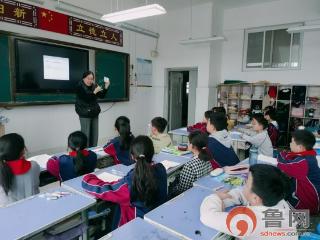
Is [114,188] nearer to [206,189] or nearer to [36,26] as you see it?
[206,189]

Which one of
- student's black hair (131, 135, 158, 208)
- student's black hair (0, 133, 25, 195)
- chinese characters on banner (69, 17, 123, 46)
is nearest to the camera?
student's black hair (131, 135, 158, 208)

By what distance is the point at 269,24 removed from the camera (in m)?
6.29

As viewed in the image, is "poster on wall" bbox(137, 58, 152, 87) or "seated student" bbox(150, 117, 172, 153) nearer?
"seated student" bbox(150, 117, 172, 153)

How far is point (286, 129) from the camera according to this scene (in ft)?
19.7

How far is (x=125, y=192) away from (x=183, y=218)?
395 mm

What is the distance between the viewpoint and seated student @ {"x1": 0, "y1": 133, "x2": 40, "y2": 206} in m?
1.71

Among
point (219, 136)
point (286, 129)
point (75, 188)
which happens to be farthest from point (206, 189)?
point (286, 129)

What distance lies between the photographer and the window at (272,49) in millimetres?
6113

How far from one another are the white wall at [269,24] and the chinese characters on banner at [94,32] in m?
3.02

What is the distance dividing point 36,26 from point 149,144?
3.86 m

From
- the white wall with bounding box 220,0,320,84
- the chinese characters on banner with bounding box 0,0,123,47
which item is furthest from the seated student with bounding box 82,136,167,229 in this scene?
the white wall with bounding box 220,0,320,84

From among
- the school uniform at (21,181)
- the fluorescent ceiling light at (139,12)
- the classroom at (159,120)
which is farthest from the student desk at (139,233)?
the fluorescent ceiling light at (139,12)

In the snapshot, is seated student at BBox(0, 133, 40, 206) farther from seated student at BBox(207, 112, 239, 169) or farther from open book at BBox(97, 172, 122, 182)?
seated student at BBox(207, 112, 239, 169)

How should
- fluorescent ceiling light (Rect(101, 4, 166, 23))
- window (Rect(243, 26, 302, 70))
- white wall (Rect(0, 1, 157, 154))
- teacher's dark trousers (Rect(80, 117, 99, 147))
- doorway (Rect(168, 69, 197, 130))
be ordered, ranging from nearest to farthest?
fluorescent ceiling light (Rect(101, 4, 166, 23)), teacher's dark trousers (Rect(80, 117, 99, 147)), white wall (Rect(0, 1, 157, 154)), window (Rect(243, 26, 302, 70)), doorway (Rect(168, 69, 197, 130))
